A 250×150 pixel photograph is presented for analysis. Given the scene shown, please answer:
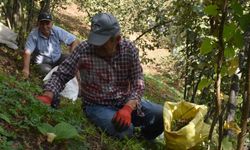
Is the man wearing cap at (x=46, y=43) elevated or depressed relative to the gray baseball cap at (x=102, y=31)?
depressed

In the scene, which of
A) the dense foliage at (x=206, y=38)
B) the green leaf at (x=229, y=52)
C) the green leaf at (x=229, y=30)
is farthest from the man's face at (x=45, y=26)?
the green leaf at (x=229, y=30)

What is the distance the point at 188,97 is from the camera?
9258 millimetres

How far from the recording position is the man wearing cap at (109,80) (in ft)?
14.4

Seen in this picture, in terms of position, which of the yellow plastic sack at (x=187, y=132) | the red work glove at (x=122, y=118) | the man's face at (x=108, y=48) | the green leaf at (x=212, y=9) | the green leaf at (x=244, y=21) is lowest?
the yellow plastic sack at (x=187, y=132)

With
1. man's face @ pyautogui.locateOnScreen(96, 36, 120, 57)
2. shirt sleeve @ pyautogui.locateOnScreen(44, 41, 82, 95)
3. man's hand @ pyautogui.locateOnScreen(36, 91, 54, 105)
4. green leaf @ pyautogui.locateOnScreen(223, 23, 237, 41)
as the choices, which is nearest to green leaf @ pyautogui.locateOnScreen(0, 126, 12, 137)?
man's hand @ pyautogui.locateOnScreen(36, 91, 54, 105)

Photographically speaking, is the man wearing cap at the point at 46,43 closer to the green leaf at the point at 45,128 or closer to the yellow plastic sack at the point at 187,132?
the yellow plastic sack at the point at 187,132

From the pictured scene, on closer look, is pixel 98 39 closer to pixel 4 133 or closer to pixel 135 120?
pixel 135 120

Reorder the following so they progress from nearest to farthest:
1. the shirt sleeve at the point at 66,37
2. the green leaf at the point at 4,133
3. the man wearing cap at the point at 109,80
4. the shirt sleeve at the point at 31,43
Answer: the green leaf at the point at 4,133, the man wearing cap at the point at 109,80, the shirt sleeve at the point at 31,43, the shirt sleeve at the point at 66,37

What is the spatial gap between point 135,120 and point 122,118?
0.67 metres

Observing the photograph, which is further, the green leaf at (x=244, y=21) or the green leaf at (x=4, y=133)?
the green leaf at (x=4, y=133)

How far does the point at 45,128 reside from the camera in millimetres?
3625

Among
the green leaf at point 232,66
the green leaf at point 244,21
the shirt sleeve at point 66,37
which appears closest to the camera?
the green leaf at point 244,21

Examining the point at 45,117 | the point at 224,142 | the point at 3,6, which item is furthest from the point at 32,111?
the point at 3,6

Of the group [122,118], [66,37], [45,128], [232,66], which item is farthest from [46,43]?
[232,66]
